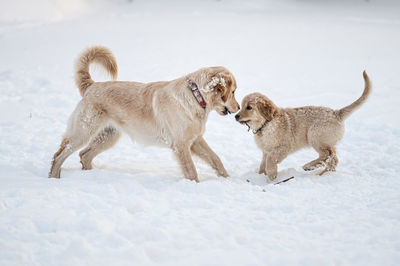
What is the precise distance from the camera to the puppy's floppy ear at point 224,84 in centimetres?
449

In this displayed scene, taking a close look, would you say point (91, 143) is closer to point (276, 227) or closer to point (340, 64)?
point (276, 227)

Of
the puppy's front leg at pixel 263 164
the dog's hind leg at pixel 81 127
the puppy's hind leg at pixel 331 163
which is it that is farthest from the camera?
the puppy's front leg at pixel 263 164

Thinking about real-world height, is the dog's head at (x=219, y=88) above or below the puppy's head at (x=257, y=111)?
above

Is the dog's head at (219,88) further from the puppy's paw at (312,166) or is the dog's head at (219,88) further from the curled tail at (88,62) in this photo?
the curled tail at (88,62)

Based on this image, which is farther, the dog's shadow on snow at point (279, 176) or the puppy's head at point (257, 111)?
the puppy's head at point (257, 111)

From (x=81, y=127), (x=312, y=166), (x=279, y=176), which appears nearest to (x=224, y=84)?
(x=279, y=176)

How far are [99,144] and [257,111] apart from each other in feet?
7.59

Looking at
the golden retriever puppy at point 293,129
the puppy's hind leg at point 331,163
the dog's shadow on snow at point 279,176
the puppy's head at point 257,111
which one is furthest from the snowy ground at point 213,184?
the puppy's head at point 257,111

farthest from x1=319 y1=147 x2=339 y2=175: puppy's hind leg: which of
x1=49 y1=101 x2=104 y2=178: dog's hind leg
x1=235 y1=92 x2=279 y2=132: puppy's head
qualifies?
x1=49 y1=101 x2=104 y2=178: dog's hind leg

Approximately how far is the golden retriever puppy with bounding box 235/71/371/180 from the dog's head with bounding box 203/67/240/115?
489mm

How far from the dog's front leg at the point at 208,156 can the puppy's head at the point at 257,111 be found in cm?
61

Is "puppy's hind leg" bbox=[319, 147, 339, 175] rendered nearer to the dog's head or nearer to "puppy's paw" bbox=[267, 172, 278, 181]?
"puppy's paw" bbox=[267, 172, 278, 181]

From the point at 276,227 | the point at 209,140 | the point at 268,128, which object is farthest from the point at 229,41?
the point at 276,227

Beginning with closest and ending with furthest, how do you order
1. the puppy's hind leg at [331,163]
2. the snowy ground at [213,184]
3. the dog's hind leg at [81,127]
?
the snowy ground at [213,184] → the puppy's hind leg at [331,163] → the dog's hind leg at [81,127]
